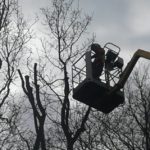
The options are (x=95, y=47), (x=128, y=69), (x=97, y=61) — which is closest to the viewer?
(x=128, y=69)

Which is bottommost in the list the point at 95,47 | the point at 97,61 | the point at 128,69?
the point at 128,69

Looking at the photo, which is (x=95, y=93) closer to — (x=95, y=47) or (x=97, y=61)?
(x=97, y=61)

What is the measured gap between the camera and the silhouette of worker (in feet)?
31.6

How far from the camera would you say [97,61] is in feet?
32.2

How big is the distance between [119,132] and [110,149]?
3.41 ft

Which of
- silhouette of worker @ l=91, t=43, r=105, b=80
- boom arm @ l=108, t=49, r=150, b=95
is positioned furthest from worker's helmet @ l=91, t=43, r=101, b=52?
boom arm @ l=108, t=49, r=150, b=95

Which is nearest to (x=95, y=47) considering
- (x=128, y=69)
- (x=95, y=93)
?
(x=128, y=69)

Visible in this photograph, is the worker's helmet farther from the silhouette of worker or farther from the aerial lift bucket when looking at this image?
the aerial lift bucket

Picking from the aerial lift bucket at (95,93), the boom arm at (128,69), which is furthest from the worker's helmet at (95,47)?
the boom arm at (128,69)

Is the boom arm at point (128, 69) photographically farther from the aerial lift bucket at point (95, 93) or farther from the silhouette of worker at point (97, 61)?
the silhouette of worker at point (97, 61)

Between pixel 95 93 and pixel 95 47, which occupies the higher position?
pixel 95 47

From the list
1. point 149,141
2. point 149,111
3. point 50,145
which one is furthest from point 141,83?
point 50,145

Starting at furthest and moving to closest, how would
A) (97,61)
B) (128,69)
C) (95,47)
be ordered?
(95,47), (97,61), (128,69)

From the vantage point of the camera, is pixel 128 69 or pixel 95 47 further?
pixel 95 47
